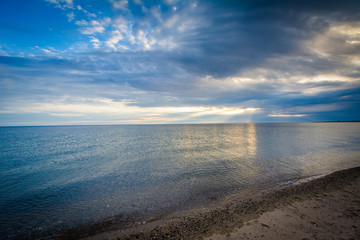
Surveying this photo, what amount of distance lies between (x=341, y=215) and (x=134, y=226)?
12850 mm

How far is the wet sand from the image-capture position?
780 cm

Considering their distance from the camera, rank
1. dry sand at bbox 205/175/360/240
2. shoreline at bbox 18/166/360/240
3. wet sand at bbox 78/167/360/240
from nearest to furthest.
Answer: dry sand at bbox 205/175/360/240, wet sand at bbox 78/167/360/240, shoreline at bbox 18/166/360/240

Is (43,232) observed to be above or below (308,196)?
below

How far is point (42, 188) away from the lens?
17484 millimetres

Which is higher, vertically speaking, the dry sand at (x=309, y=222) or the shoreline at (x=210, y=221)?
the dry sand at (x=309, y=222)

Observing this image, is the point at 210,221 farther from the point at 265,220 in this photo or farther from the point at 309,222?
the point at 309,222

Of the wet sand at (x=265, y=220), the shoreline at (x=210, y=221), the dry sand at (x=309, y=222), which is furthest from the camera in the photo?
the shoreline at (x=210, y=221)

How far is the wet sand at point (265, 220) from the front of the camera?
25.6 feet

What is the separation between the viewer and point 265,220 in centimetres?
902

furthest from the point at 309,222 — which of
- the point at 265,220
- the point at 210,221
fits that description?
the point at 210,221

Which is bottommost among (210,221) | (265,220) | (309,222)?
(210,221)

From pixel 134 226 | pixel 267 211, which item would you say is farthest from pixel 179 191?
pixel 267 211

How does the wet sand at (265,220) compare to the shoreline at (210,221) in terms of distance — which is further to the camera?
the shoreline at (210,221)

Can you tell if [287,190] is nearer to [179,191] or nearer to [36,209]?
[179,191]
